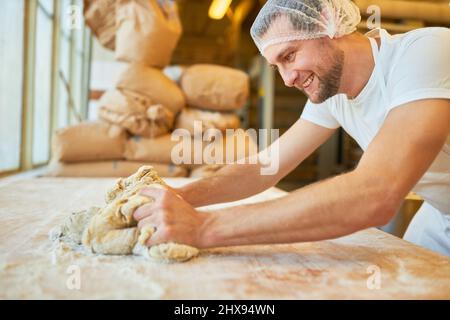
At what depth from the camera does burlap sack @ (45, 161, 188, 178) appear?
2975 millimetres

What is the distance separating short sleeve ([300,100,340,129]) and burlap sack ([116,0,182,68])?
68.8 inches

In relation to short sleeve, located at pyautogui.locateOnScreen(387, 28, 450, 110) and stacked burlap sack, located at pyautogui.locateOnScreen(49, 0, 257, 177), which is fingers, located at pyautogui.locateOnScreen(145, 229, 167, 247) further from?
stacked burlap sack, located at pyautogui.locateOnScreen(49, 0, 257, 177)

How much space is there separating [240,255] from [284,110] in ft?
16.2

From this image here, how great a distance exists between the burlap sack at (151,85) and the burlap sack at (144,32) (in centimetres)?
10

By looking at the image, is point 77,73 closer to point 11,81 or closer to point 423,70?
point 11,81

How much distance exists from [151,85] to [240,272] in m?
2.24

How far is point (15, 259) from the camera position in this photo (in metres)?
0.98

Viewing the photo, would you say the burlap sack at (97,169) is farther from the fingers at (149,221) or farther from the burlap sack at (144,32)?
the fingers at (149,221)

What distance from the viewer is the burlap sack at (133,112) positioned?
9.46 ft

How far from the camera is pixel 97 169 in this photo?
3.01 meters

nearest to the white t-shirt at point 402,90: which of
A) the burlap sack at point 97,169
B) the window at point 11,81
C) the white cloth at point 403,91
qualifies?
the white cloth at point 403,91

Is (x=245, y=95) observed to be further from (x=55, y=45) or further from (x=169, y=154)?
(x=55, y=45)

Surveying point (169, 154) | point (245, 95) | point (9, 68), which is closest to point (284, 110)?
point (245, 95)

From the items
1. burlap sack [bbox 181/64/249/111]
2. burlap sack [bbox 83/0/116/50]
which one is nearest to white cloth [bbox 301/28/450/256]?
burlap sack [bbox 181/64/249/111]
